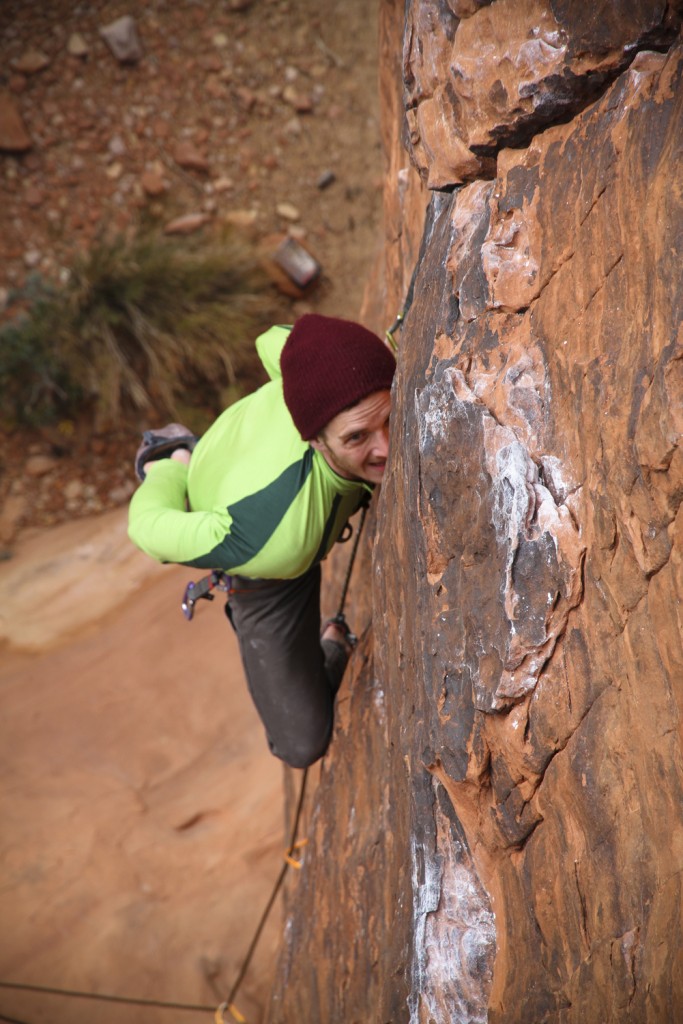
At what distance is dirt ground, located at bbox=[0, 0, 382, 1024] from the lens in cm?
395

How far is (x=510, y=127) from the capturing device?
160cm

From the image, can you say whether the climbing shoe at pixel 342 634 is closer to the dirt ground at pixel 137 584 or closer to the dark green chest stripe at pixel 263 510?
the dark green chest stripe at pixel 263 510

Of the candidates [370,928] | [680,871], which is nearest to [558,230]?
[680,871]

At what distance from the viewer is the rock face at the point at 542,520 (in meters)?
1.35

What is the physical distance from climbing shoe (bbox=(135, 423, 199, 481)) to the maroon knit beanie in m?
0.85

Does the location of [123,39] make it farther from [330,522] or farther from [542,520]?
[542,520]

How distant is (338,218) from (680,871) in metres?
5.91

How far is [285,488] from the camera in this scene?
7.47ft

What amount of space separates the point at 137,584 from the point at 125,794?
1.46 meters

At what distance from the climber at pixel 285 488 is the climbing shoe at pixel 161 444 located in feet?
0.05

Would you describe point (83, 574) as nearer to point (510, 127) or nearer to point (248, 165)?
point (248, 165)

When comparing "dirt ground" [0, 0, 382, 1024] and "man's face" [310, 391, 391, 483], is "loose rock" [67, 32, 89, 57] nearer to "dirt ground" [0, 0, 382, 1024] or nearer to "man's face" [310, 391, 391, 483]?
"dirt ground" [0, 0, 382, 1024]

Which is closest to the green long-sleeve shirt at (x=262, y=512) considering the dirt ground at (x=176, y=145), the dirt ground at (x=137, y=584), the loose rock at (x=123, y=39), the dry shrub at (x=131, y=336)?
the dirt ground at (x=137, y=584)

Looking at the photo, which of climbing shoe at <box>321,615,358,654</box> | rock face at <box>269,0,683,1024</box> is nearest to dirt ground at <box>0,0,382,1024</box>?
climbing shoe at <box>321,615,358,654</box>
